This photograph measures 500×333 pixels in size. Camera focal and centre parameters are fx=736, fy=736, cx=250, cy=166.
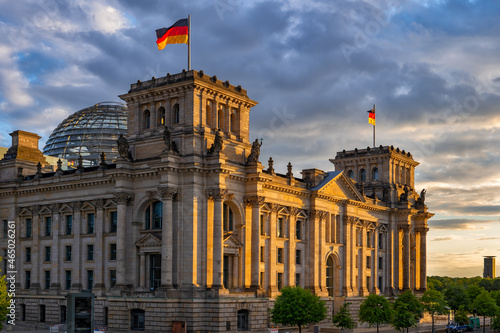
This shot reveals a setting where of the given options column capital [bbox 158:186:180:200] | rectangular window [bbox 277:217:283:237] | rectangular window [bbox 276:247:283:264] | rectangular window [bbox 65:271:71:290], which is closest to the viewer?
column capital [bbox 158:186:180:200]

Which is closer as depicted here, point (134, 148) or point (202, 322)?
point (202, 322)

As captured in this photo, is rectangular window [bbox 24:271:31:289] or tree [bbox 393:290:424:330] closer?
tree [bbox 393:290:424:330]

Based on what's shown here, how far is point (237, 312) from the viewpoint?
7562 centimetres

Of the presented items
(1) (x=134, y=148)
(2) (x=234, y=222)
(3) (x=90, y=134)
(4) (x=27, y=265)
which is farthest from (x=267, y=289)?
(3) (x=90, y=134)

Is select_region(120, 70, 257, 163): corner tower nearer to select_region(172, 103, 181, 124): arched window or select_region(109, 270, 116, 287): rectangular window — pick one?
select_region(172, 103, 181, 124): arched window

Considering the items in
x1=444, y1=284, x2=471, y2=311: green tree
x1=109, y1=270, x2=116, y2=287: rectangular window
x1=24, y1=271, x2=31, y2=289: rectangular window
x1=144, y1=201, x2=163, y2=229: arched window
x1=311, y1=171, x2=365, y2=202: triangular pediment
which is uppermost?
x1=311, y1=171, x2=365, y2=202: triangular pediment

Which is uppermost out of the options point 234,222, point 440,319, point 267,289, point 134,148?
point 134,148

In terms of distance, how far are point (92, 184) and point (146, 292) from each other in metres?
15.6

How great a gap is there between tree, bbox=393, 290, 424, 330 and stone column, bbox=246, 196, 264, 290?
17.6 m

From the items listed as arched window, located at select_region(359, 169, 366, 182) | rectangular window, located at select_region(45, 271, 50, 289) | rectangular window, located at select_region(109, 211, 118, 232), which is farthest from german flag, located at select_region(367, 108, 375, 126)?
rectangular window, located at select_region(45, 271, 50, 289)

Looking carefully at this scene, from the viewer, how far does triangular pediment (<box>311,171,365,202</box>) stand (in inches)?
3809

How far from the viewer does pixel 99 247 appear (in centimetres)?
8250

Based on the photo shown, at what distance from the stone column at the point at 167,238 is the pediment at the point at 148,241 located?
7.49 ft

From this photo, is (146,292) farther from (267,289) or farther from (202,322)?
(267,289)
